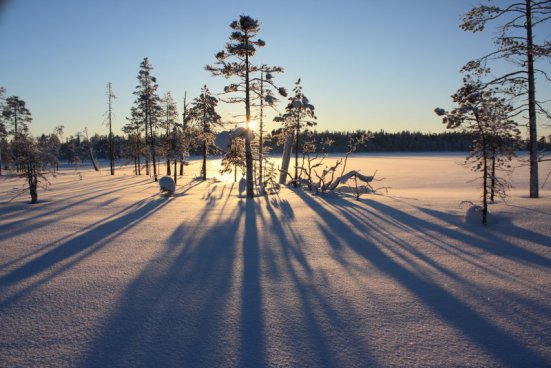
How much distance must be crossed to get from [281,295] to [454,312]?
210 centimetres

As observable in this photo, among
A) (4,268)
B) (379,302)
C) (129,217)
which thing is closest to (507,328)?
(379,302)

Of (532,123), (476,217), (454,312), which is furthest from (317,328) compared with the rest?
(532,123)

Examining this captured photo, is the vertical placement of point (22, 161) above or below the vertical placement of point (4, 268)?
above

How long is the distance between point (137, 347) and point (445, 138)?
12749 centimetres

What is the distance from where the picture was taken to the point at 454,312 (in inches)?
145

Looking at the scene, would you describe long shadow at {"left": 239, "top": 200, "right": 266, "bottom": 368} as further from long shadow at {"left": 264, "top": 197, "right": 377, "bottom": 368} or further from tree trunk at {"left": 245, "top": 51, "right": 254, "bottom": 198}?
tree trunk at {"left": 245, "top": 51, "right": 254, "bottom": 198}

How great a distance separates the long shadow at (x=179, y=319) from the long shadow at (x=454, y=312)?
215cm

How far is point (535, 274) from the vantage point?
4727 mm

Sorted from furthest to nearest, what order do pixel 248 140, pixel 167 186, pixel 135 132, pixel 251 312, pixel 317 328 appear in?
pixel 135 132 < pixel 167 186 < pixel 248 140 < pixel 251 312 < pixel 317 328

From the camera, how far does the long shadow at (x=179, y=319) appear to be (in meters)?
2.90

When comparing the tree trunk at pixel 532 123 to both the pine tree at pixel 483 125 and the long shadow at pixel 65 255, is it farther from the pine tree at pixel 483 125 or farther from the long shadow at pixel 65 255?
the long shadow at pixel 65 255

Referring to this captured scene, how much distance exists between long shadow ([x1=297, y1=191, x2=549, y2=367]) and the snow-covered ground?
19mm

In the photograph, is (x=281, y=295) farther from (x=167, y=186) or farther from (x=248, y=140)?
(x=167, y=186)

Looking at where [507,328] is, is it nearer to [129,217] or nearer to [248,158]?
[129,217]
